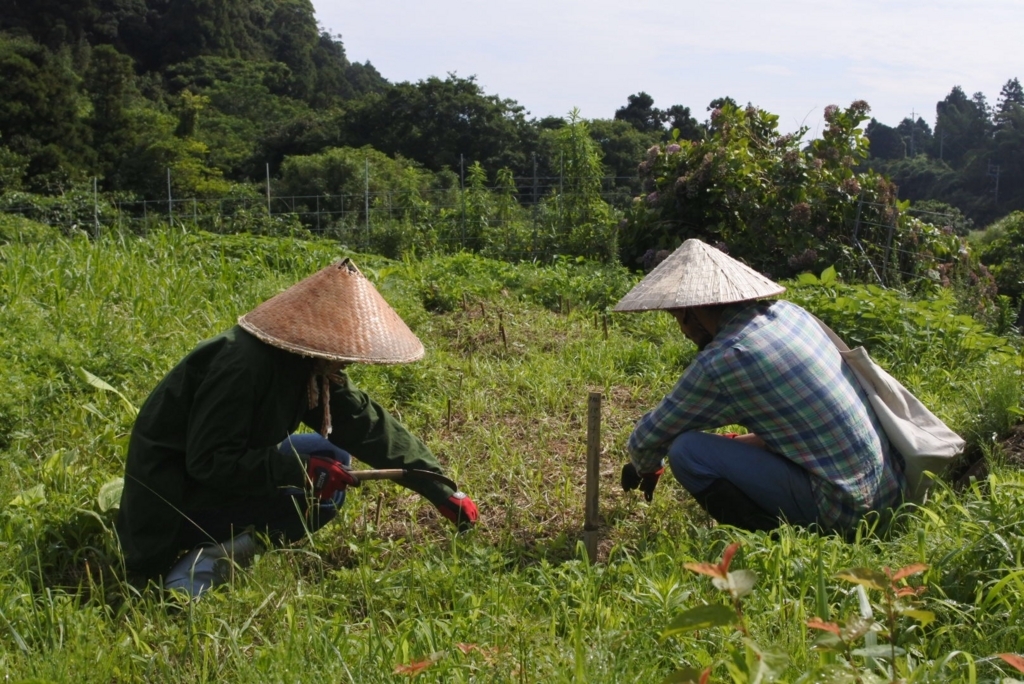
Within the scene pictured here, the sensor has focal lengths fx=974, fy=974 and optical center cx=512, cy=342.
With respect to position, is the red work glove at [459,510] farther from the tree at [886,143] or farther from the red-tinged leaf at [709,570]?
the tree at [886,143]

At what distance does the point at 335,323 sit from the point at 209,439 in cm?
53

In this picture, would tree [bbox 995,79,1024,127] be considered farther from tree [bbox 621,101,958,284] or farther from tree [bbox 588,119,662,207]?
tree [bbox 621,101,958,284]

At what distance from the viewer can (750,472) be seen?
336 centimetres

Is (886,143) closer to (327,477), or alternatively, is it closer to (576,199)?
(576,199)

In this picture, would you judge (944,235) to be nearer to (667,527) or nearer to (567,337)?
(567,337)

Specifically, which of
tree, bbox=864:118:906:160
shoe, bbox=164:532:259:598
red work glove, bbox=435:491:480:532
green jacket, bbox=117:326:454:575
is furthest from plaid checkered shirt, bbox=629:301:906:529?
tree, bbox=864:118:906:160

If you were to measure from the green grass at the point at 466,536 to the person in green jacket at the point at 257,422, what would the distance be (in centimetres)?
21

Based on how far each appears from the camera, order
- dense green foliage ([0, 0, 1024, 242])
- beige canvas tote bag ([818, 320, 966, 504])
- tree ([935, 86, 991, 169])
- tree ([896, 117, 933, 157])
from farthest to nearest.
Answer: tree ([896, 117, 933, 157]), tree ([935, 86, 991, 169]), dense green foliage ([0, 0, 1024, 242]), beige canvas tote bag ([818, 320, 966, 504])

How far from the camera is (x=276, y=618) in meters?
2.73

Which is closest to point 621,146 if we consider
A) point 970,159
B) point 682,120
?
point 682,120

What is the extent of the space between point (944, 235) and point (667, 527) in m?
5.70

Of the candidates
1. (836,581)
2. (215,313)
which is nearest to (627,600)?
(836,581)

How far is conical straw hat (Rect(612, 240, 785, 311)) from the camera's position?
331 centimetres

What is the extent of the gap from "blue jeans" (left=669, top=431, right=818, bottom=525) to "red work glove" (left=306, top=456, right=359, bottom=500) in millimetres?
1160
